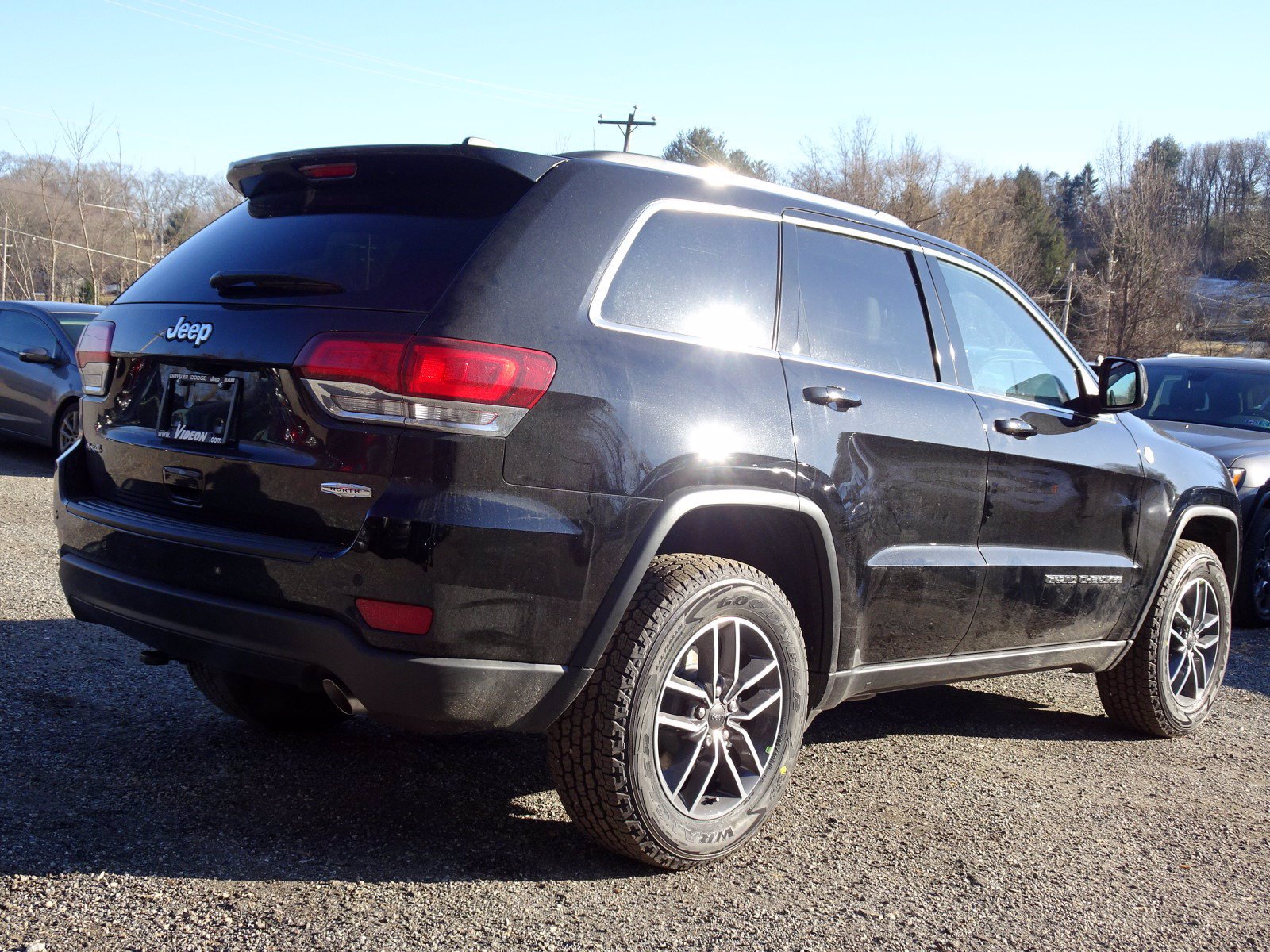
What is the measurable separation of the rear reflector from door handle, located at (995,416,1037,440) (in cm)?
231

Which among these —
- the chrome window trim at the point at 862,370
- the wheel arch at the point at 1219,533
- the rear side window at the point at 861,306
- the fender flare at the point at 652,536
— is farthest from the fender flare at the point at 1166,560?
the fender flare at the point at 652,536

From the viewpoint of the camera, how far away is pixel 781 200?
3.65 meters

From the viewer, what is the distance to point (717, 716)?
323cm

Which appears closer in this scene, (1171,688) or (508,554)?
(508,554)

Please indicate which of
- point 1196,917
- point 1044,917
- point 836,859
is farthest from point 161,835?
point 1196,917

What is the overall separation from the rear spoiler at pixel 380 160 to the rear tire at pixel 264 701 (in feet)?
5.08

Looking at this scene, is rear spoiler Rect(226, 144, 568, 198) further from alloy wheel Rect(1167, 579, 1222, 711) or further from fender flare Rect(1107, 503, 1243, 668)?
alloy wheel Rect(1167, 579, 1222, 711)

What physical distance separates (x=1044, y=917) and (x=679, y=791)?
3.31ft

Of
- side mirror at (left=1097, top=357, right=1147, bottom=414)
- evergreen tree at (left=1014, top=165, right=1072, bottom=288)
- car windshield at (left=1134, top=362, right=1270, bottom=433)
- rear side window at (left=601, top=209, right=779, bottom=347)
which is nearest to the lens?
rear side window at (left=601, top=209, right=779, bottom=347)

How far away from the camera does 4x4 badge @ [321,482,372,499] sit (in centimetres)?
271

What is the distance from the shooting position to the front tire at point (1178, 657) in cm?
493

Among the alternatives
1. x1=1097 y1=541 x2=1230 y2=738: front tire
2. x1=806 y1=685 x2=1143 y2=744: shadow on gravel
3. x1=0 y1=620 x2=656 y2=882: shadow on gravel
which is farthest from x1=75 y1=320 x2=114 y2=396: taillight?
x1=1097 y1=541 x2=1230 y2=738: front tire

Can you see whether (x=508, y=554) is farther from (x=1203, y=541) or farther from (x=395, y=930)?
(x=1203, y=541)

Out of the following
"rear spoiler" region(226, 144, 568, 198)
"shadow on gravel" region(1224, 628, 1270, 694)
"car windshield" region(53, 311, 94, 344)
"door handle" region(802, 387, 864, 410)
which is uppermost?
"rear spoiler" region(226, 144, 568, 198)
